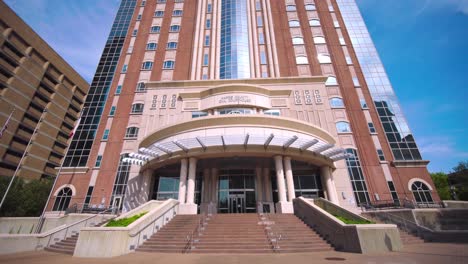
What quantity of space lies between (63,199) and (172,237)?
85.4 ft

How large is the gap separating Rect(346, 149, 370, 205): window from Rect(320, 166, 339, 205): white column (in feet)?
17.3

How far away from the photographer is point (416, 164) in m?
28.6

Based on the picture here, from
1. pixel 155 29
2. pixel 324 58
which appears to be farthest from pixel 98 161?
pixel 324 58

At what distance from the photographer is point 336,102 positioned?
33.4m

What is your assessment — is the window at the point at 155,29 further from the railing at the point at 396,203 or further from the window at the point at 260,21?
the railing at the point at 396,203

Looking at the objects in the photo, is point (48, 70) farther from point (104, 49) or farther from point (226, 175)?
point (226, 175)

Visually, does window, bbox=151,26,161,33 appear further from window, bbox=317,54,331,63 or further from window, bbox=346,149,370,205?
window, bbox=346,149,370,205

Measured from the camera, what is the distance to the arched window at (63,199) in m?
29.1

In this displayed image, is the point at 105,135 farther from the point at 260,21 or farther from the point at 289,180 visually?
the point at 260,21

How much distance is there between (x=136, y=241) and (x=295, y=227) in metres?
9.93

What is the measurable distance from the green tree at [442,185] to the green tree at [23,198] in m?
90.0

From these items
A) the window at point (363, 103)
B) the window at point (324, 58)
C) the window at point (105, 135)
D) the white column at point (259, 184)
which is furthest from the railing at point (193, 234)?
the window at point (324, 58)

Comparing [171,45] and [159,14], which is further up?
[159,14]

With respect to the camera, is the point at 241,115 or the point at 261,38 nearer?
the point at 241,115
